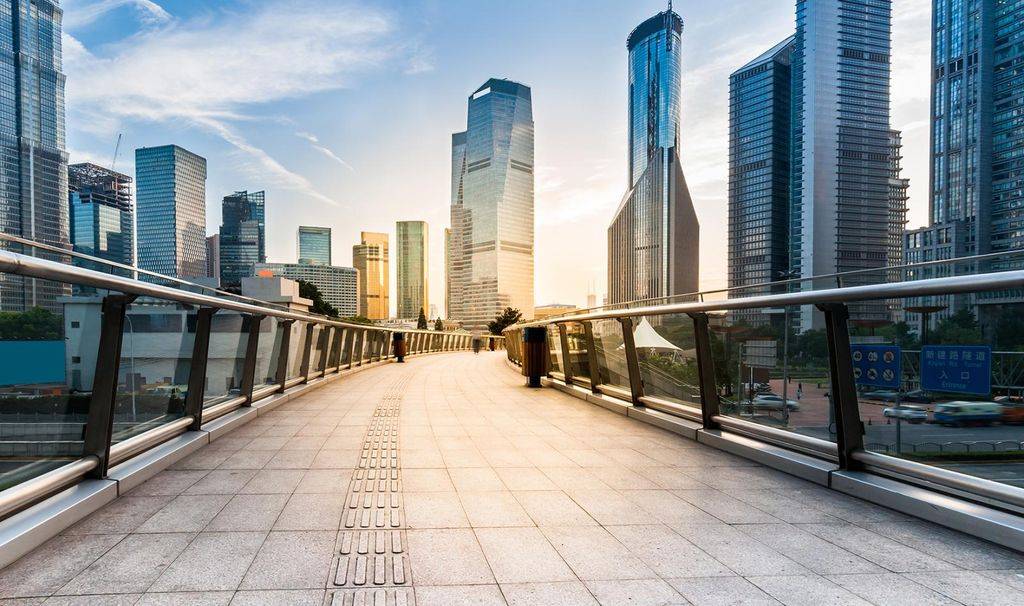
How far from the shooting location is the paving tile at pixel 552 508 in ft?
11.1

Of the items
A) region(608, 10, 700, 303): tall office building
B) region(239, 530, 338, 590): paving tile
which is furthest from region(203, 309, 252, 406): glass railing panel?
region(608, 10, 700, 303): tall office building

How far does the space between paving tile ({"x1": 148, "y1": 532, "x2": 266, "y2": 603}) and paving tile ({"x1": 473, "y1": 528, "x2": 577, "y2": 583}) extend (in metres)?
0.87

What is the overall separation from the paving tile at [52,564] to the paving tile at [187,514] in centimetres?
21

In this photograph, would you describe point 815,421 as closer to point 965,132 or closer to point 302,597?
point 302,597

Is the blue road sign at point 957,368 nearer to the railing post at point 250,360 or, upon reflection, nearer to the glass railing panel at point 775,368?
the glass railing panel at point 775,368

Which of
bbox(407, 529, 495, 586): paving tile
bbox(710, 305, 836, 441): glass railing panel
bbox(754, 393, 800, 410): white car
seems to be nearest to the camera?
bbox(407, 529, 495, 586): paving tile

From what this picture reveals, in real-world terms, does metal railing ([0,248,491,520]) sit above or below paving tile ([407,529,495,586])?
above

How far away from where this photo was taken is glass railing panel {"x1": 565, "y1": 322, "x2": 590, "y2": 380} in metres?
9.56

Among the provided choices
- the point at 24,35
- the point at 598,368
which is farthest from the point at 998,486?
the point at 24,35

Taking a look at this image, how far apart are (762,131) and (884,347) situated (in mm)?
170011

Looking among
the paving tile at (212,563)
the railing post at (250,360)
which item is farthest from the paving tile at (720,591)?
the railing post at (250,360)

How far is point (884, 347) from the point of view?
148 inches

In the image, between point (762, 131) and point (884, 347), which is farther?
point (762, 131)

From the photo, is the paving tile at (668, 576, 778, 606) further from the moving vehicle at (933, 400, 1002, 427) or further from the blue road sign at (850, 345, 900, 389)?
the blue road sign at (850, 345, 900, 389)
